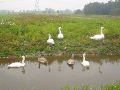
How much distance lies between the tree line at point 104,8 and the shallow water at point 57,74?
43408mm

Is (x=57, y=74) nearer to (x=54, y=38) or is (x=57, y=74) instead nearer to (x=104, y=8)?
(x=54, y=38)

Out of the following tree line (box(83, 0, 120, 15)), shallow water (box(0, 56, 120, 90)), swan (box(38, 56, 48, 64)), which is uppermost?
tree line (box(83, 0, 120, 15))

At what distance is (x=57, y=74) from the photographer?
20281mm

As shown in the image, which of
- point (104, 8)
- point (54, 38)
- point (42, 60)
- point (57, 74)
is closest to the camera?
point (57, 74)

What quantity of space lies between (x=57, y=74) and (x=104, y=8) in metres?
56.2

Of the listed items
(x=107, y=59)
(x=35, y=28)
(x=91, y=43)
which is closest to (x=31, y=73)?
(x=107, y=59)

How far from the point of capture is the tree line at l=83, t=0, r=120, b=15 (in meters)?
68.1

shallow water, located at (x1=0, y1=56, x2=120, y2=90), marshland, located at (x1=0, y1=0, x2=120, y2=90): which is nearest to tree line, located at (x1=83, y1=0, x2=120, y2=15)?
marshland, located at (x1=0, y1=0, x2=120, y2=90)

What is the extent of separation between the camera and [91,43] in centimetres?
2764

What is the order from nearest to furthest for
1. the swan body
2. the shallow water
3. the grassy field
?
1. the shallow water
2. the swan body
3. the grassy field

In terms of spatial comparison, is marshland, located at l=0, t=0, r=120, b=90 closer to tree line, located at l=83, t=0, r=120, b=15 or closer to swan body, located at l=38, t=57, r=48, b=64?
swan body, located at l=38, t=57, r=48, b=64

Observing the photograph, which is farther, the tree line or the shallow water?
the tree line

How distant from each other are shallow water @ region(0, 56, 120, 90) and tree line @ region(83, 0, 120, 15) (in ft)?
142

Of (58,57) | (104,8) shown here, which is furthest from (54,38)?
(104,8)
